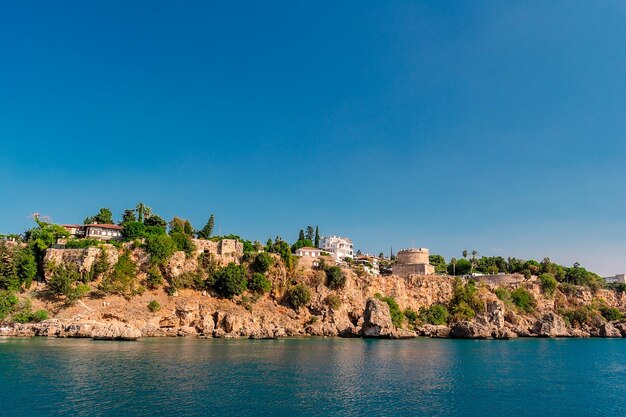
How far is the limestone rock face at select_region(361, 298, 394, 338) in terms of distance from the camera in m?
60.0

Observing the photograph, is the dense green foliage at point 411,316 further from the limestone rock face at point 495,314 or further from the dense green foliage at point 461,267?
the dense green foliage at point 461,267

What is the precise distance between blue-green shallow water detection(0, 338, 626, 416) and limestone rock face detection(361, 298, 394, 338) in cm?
1751

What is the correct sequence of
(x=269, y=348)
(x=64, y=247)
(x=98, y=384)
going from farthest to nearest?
(x=64, y=247) → (x=269, y=348) → (x=98, y=384)

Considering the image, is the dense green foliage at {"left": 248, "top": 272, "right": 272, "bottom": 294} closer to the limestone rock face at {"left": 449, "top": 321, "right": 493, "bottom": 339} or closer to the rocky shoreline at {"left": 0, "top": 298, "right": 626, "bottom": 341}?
the rocky shoreline at {"left": 0, "top": 298, "right": 626, "bottom": 341}

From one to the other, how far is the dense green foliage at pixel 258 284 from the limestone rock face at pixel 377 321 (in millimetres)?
14688

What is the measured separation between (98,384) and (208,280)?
3722cm

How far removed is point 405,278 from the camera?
78.5 meters

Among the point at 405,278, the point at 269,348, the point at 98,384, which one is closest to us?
the point at 98,384

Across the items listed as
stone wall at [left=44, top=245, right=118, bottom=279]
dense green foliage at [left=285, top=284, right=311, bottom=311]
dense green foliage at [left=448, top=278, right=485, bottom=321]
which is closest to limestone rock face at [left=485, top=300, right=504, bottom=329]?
dense green foliage at [left=448, top=278, right=485, bottom=321]

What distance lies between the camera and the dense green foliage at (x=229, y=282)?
60.8 m

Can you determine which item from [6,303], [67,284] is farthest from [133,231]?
[6,303]

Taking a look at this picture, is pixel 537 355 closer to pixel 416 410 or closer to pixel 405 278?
pixel 416 410

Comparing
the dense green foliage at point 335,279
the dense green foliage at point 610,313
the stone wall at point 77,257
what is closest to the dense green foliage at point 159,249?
the stone wall at point 77,257

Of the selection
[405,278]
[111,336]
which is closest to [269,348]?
[111,336]
